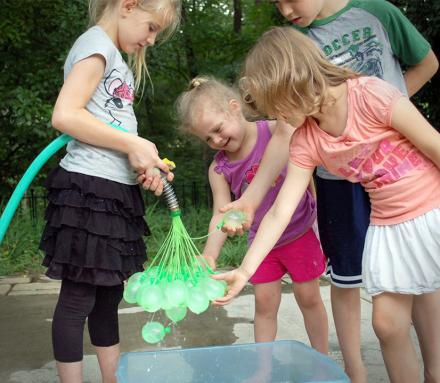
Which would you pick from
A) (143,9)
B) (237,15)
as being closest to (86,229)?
(143,9)

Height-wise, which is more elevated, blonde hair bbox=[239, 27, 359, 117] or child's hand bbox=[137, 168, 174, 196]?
blonde hair bbox=[239, 27, 359, 117]

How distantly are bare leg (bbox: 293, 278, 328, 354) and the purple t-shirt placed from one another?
0.21 meters

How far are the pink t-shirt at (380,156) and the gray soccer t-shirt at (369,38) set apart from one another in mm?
326

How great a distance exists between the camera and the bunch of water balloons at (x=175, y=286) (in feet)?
5.47

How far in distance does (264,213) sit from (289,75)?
80cm

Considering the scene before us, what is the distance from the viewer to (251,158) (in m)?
2.43

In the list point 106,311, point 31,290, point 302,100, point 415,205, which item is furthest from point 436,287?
point 31,290

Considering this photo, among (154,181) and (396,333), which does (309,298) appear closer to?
(396,333)

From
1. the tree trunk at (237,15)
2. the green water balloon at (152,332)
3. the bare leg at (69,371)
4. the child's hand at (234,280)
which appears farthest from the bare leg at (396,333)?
the tree trunk at (237,15)

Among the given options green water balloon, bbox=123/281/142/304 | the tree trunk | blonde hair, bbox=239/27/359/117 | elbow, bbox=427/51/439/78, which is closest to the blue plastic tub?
green water balloon, bbox=123/281/142/304

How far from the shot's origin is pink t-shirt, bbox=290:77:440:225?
6.02 feet

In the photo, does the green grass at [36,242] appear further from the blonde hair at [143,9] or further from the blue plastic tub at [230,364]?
the blue plastic tub at [230,364]

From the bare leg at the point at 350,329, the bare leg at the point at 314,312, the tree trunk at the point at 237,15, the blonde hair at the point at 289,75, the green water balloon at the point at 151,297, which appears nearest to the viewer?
the green water balloon at the point at 151,297

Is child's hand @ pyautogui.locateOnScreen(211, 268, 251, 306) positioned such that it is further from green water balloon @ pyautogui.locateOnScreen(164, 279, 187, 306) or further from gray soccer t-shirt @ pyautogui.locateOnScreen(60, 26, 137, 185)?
gray soccer t-shirt @ pyautogui.locateOnScreen(60, 26, 137, 185)
